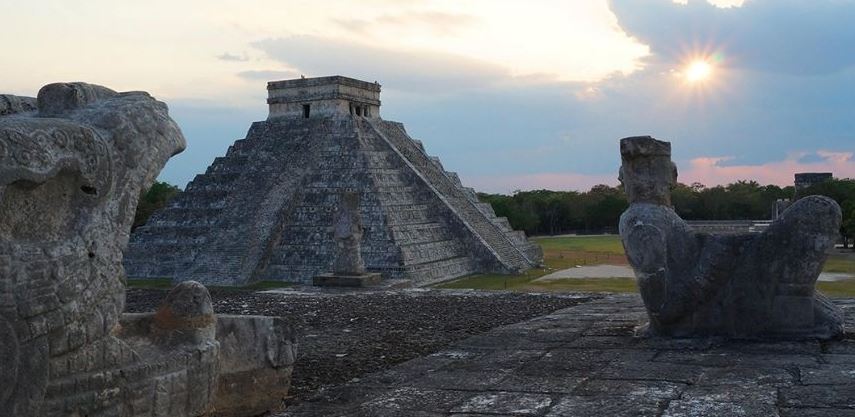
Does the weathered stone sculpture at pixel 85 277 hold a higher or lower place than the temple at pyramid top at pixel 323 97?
lower

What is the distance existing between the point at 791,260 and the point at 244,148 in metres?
27.1

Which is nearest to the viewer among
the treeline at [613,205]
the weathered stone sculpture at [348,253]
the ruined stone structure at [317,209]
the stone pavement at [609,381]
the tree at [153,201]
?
the stone pavement at [609,381]

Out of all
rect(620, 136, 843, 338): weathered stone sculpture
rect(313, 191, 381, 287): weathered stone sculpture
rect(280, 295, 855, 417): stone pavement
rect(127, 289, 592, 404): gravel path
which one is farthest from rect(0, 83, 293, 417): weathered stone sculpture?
rect(313, 191, 381, 287): weathered stone sculpture

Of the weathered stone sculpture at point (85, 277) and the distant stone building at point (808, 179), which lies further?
the distant stone building at point (808, 179)

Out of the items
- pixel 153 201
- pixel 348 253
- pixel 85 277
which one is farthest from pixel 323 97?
pixel 85 277

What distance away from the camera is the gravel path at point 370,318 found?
7156 mm

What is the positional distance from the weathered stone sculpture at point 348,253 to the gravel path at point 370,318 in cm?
149

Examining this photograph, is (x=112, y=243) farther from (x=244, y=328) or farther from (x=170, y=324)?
(x=244, y=328)

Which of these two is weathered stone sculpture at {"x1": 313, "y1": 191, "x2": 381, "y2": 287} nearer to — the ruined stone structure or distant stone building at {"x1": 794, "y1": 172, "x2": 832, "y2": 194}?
the ruined stone structure

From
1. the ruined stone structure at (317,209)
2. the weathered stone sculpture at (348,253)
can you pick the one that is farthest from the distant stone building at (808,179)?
the weathered stone sculpture at (348,253)

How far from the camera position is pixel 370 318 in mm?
10156

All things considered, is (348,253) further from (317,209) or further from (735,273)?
(317,209)

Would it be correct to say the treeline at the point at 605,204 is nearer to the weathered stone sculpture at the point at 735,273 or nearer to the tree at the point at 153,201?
the tree at the point at 153,201

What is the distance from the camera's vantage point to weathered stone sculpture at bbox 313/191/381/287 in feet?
49.8
